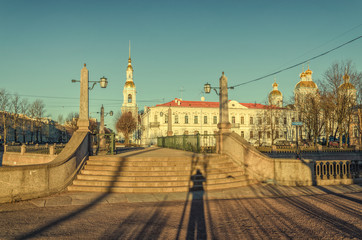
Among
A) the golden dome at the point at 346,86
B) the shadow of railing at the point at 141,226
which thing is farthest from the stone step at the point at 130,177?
the golden dome at the point at 346,86

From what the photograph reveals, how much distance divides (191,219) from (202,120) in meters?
62.2

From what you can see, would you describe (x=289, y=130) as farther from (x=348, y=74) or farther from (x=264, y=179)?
(x=264, y=179)

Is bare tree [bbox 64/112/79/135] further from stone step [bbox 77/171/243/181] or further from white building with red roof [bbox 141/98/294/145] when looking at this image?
stone step [bbox 77/171/243/181]

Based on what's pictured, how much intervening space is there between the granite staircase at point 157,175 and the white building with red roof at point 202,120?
50.3m

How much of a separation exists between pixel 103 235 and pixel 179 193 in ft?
15.2

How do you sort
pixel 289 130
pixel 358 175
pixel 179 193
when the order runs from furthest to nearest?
pixel 289 130
pixel 358 175
pixel 179 193

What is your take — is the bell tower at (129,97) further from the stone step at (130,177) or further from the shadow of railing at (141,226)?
the shadow of railing at (141,226)

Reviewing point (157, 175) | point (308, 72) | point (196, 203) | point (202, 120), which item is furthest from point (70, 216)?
point (308, 72)

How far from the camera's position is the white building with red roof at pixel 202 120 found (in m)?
65.7

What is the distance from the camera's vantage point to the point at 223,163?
12586 mm

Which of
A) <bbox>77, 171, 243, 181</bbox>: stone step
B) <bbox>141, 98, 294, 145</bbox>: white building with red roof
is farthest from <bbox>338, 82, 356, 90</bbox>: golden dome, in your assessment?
<bbox>77, 171, 243, 181</bbox>: stone step

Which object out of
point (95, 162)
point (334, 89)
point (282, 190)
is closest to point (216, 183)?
point (282, 190)

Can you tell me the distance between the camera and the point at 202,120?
68.6 metres

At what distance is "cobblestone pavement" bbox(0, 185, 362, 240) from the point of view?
5508mm
